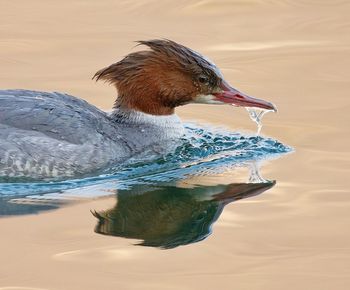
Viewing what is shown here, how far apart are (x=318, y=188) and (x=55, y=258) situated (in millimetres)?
2469

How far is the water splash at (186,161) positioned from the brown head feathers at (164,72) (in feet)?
1.74

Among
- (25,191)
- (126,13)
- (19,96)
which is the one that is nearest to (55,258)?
(25,191)

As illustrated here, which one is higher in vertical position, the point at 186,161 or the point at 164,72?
the point at 164,72

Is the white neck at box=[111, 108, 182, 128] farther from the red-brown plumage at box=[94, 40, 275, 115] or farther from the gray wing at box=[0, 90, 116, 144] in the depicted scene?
the gray wing at box=[0, 90, 116, 144]

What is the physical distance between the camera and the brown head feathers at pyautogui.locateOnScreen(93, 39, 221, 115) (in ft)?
33.8

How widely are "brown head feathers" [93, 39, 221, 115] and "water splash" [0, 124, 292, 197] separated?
529mm

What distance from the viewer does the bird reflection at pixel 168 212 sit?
839 cm

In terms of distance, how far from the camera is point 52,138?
966 cm

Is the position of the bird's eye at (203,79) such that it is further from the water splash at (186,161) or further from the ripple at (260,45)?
the ripple at (260,45)

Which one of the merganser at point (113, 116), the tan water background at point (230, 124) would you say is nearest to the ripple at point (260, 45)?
the tan water background at point (230, 124)

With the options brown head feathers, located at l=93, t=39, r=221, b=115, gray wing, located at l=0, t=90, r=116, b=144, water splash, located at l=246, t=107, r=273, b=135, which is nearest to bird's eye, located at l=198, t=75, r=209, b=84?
brown head feathers, located at l=93, t=39, r=221, b=115

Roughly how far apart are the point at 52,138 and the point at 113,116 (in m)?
0.91

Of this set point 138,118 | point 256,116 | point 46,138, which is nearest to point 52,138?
point 46,138

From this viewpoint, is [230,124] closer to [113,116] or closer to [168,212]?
[113,116]
